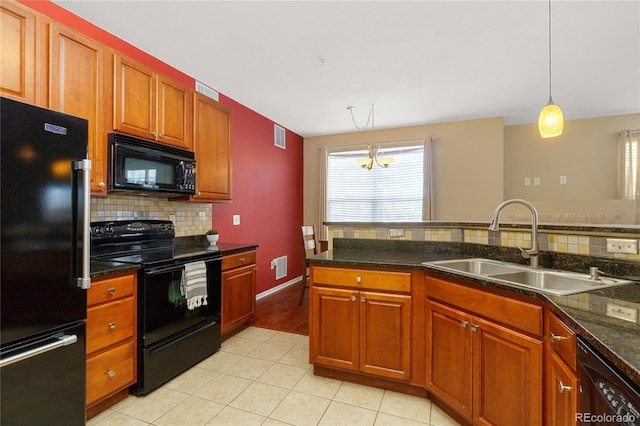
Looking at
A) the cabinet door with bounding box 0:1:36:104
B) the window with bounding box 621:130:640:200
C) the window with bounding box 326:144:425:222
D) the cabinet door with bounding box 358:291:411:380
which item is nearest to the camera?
the cabinet door with bounding box 0:1:36:104

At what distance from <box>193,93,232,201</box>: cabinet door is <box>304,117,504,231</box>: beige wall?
9.78 feet

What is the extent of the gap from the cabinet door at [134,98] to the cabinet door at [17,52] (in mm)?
471

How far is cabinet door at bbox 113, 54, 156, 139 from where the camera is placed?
2123 mm

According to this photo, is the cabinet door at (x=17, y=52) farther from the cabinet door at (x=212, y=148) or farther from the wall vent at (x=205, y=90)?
the wall vent at (x=205, y=90)

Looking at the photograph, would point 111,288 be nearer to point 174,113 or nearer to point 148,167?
point 148,167

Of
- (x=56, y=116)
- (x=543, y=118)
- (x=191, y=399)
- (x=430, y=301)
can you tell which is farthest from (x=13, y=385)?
(x=543, y=118)

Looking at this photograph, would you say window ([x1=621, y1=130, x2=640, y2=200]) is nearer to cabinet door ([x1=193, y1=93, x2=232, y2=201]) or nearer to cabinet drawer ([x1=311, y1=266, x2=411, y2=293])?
cabinet drawer ([x1=311, y1=266, x2=411, y2=293])

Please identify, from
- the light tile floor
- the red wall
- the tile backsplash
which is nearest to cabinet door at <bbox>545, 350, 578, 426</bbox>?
the light tile floor

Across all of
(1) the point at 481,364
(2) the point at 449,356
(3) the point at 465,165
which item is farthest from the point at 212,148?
(3) the point at 465,165

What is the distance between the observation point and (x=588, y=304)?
3.67 ft

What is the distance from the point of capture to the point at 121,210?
8.07ft

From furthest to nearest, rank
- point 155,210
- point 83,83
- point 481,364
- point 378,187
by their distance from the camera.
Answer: point 378,187 < point 155,210 < point 83,83 < point 481,364

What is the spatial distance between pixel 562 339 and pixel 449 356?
762mm

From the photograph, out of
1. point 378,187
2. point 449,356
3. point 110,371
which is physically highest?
point 378,187
